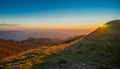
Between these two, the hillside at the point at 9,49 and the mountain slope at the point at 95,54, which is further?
the hillside at the point at 9,49

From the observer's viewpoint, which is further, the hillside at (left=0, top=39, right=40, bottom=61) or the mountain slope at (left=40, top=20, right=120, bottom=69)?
the hillside at (left=0, top=39, right=40, bottom=61)

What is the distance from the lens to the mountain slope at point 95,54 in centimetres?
2064

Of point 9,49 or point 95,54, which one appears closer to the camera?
point 95,54

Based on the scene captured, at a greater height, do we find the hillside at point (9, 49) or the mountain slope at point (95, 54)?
the mountain slope at point (95, 54)

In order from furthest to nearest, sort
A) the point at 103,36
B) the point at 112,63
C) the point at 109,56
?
the point at 103,36 < the point at 109,56 < the point at 112,63

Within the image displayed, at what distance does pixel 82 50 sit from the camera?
93.3ft

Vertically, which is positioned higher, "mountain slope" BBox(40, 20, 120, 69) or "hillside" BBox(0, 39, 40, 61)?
"mountain slope" BBox(40, 20, 120, 69)

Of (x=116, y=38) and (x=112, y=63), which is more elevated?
(x=116, y=38)

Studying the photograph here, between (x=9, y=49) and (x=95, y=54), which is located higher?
(x=95, y=54)

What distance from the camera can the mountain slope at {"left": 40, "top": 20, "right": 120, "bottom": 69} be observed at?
20.6 metres

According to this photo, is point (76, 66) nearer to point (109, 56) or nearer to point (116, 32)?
point (109, 56)

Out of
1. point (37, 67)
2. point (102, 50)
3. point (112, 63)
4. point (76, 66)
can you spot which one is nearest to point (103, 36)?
point (102, 50)

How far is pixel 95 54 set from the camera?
86.4 feet

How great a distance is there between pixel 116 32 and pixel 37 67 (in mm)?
19797
